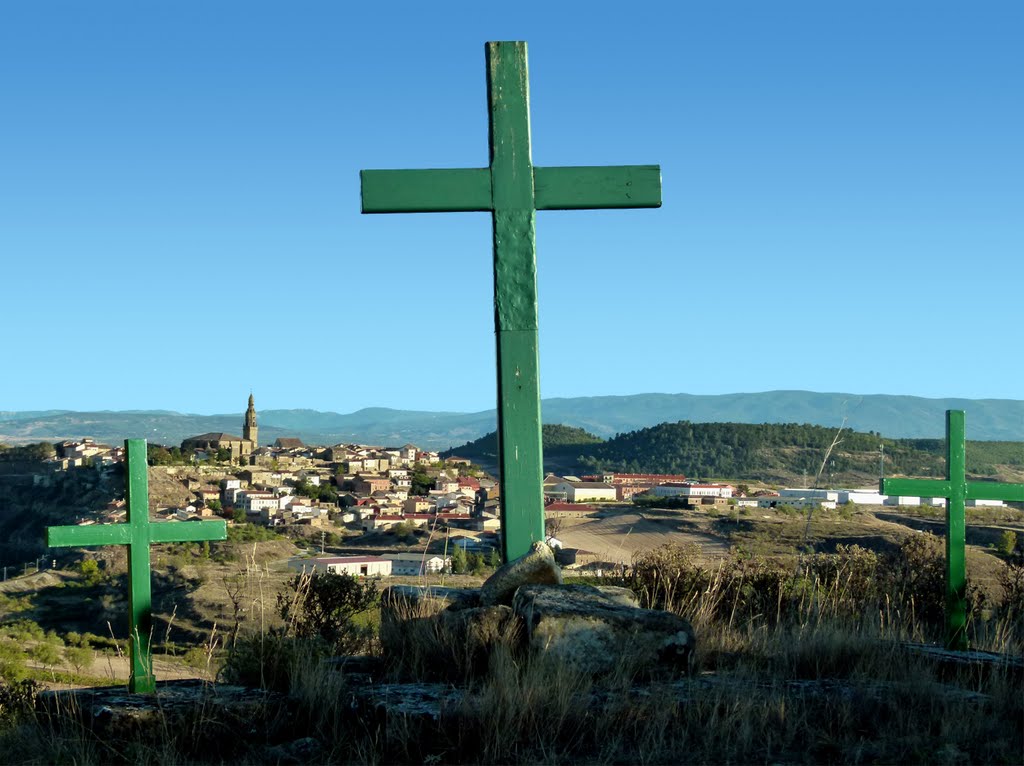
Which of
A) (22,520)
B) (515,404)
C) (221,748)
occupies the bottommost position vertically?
(22,520)

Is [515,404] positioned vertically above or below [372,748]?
above

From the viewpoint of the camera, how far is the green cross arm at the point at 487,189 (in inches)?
232

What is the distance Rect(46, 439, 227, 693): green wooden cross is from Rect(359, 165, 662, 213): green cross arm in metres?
1.89

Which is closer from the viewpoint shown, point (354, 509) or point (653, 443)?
point (354, 509)

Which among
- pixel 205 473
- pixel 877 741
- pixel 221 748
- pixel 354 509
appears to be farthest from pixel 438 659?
pixel 205 473

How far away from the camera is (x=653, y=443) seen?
14000 centimetres

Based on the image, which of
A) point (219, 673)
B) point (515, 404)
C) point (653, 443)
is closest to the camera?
point (219, 673)

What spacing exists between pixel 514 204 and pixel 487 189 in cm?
16

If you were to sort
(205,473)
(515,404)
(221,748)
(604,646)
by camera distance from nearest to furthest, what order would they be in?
(221,748) < (604,646) < (515,404) < (205,473)

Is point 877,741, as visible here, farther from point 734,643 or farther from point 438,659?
point 438,659

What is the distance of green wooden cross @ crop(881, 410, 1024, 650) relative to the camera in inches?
221

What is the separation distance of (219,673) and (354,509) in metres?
78.0

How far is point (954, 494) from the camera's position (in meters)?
5.86

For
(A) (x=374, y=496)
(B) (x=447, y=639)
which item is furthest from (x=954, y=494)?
(A) (x=374, y=496)
